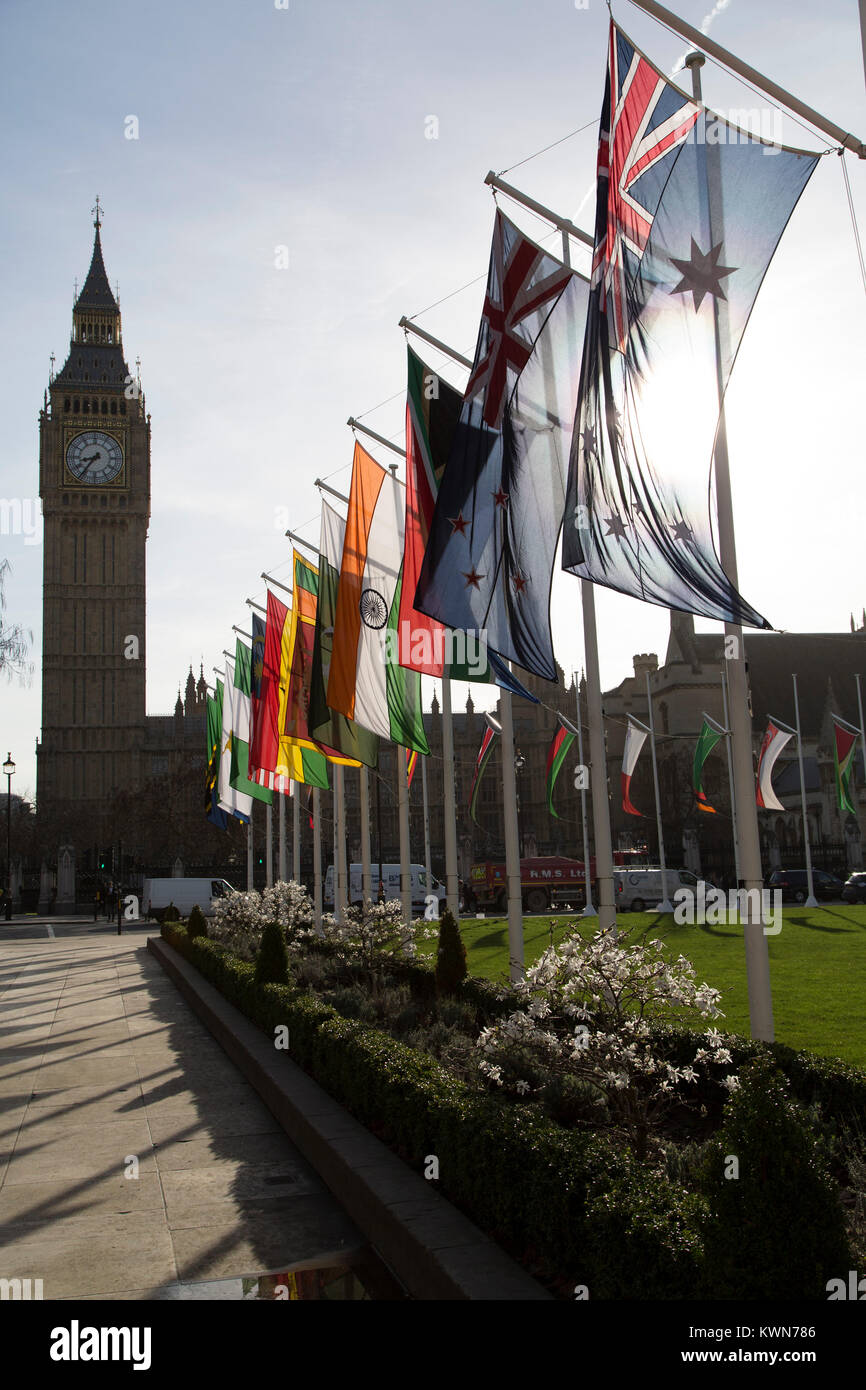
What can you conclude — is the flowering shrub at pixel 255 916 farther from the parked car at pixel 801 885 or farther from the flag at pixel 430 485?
the parked car at pixel 801 885

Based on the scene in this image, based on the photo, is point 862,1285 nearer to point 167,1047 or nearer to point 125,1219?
point 125,1219

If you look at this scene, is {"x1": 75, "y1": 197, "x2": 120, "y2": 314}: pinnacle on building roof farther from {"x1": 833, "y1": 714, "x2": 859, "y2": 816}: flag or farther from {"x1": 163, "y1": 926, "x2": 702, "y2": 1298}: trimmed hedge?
{"x1": 163, "y1": 926, "x2": 702, "y2": 1298}: trimmed hedge

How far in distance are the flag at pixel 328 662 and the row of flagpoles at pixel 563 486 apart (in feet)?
0.12

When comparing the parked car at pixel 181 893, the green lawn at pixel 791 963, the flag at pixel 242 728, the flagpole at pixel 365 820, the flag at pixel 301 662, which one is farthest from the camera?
the parked car at pixel 181 893

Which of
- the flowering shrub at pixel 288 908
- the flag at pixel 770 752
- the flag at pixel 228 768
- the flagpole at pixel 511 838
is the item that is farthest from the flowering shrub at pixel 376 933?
the flag at pixel 770 752

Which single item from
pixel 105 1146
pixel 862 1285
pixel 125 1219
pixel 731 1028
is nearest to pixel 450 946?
pixel 731 1028

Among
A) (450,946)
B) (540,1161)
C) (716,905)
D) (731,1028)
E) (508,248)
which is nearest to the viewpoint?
(540,1161)

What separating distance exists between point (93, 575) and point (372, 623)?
9616 cm

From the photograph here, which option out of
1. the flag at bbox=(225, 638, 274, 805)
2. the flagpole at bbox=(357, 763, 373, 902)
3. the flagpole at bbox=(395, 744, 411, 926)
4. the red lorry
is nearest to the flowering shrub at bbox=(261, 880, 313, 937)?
the flagpole at bbox=(357, 763, 373, 902)

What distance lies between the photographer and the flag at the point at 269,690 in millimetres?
22500

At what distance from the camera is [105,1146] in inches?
370

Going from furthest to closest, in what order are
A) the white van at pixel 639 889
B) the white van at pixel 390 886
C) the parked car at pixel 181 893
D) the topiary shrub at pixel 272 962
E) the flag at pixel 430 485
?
the white van at pixel 390 886 → the parked car at pixel 181 893 → the white van at pixel 639 889 → the topiary shrub at pixel 272 962 → the flag at pixel 430 485

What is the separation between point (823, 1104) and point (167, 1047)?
30.8 feet

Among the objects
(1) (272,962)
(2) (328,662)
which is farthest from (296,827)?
(1) (272,962)
